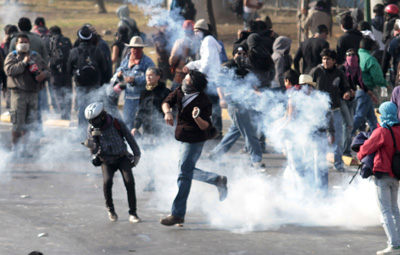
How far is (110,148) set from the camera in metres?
8.57

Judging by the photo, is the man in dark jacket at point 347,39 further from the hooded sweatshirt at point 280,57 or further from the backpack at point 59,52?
the backpack at point 59,52

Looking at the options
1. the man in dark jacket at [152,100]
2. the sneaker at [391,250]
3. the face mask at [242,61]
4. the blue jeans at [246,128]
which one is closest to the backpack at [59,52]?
the blue jeans at [246,128]

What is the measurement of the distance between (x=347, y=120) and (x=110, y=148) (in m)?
4.46

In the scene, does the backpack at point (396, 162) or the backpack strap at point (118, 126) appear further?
the backpack strap at point (118, 126)

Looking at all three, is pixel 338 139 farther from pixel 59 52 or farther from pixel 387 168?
pixel 59 52

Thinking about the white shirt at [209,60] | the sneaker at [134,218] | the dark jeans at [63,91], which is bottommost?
the dark jeans at [63,91]

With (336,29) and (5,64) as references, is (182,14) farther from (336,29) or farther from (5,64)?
(336,29)

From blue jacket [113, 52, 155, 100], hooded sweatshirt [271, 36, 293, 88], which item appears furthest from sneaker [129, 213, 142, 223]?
hooded sweatshirt [271, 36, 293, 88]

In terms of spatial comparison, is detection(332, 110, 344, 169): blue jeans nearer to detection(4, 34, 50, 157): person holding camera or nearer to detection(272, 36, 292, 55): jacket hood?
detection(272, 36, 292, 55): jacket hood

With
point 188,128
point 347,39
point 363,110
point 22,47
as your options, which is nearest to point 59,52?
point 22,47

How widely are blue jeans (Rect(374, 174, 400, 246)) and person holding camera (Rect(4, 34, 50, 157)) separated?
20.6ft

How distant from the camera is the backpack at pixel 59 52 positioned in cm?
1498

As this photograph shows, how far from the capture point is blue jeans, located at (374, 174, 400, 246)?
732 cm

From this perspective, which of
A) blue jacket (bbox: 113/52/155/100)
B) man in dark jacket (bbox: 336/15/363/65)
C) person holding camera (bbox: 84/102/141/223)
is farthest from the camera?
man in dark jacket (bbox: 336/15/363/65)
